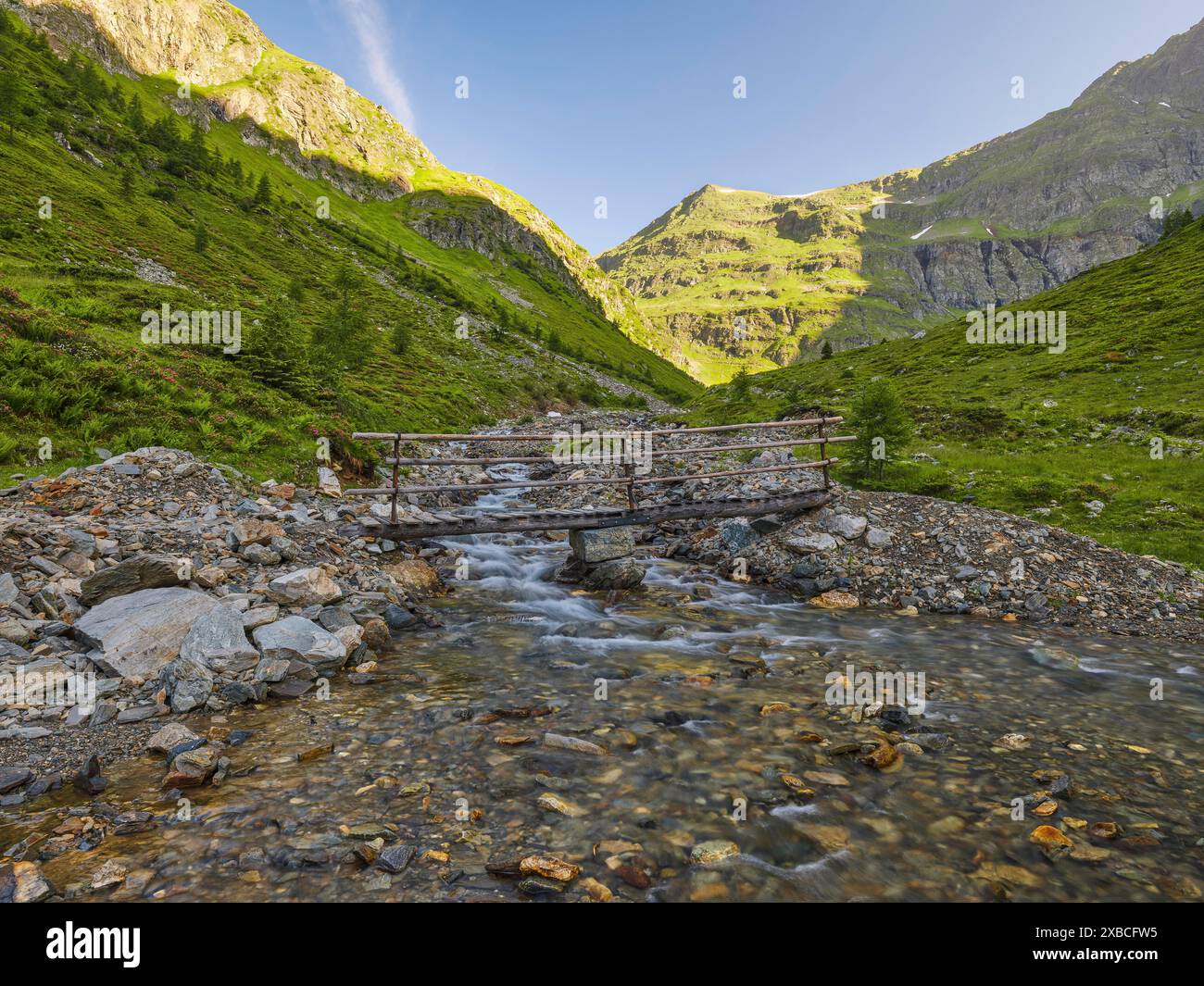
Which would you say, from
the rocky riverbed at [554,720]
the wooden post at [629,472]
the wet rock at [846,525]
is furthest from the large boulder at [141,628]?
the wet rock at [846,525]

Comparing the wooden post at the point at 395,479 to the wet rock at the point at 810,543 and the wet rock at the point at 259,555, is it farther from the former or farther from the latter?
the wet rock at the point at 810,543

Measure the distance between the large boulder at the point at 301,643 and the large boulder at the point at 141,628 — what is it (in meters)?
0.94

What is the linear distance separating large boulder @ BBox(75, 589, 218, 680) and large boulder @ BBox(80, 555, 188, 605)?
138 millimetres

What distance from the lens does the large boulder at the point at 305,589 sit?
356 inches

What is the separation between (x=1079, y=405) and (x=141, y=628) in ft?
123

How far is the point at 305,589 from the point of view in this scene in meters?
9.28

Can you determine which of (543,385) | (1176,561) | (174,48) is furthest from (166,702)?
(174,48)

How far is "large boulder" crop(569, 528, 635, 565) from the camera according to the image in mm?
14219

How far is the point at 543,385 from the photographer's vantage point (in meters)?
64.3

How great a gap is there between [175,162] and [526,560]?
303 ft

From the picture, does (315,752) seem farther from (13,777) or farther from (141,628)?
(141,628)

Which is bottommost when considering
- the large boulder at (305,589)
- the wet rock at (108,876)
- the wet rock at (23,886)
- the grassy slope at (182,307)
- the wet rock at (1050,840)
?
the wet rock at (1050,840)

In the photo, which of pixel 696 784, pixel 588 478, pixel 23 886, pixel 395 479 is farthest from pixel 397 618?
pixel 588 478
